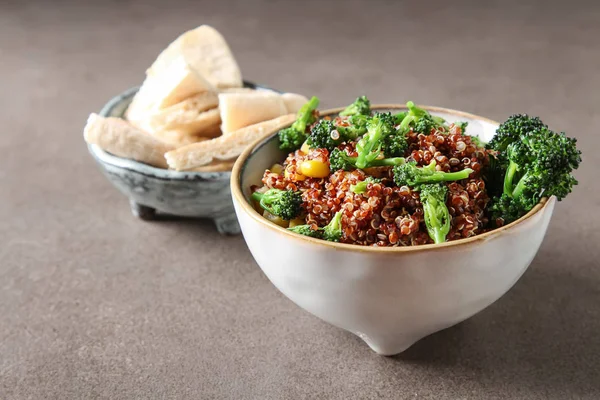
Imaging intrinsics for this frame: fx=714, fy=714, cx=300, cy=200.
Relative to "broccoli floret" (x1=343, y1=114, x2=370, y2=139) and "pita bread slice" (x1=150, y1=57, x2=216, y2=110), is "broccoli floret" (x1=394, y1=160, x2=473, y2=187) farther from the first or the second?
"pita bread slice" (x1=150, y1=57, x2=216, y2=110)

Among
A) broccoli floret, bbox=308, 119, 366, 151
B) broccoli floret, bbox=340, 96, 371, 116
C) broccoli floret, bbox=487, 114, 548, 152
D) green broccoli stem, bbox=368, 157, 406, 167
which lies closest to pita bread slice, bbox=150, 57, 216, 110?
broccoli floret, bbox=340, 96, 371, 116

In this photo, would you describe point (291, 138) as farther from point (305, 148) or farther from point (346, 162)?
point (346, 162)

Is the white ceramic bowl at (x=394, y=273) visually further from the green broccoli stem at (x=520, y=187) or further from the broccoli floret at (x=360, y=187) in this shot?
the broccoli floret at (x=360, y=187)

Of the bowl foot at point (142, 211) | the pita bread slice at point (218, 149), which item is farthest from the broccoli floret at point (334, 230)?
the bowl foot at point (142, 211)

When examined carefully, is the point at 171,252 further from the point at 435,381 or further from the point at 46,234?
the point at 435,381

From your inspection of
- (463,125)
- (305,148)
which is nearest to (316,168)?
(305,148)

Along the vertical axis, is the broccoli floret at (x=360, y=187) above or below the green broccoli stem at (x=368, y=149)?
below

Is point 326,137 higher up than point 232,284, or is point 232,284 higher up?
point 326,137
